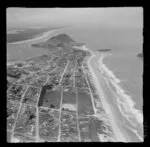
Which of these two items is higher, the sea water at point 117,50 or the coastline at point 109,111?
the sea water at point 117,50

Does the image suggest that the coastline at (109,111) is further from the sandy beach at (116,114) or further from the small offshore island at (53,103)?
the small offshore island at (53,103)

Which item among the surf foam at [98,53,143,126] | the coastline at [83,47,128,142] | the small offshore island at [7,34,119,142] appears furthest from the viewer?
the surf foam at [98,53,143,126]

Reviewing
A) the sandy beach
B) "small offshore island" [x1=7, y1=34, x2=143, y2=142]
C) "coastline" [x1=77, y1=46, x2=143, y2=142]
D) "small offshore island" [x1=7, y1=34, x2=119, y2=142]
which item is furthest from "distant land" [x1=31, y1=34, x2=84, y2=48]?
the sandy beach

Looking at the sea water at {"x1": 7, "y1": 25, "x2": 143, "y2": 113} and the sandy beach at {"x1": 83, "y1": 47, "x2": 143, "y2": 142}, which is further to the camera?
the sea water at {"x1": 7, "y1": 25, "x2": 143, "y2": 113}

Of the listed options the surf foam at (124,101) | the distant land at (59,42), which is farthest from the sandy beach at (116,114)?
the distant land at (59,42)

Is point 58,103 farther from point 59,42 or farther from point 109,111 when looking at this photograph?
point 59,42

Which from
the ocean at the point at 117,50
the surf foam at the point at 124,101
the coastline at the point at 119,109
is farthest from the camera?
the ocean at the point at 117,50

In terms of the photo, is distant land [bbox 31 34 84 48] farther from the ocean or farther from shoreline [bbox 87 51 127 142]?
shoreline [bbox 87 51 127 142]

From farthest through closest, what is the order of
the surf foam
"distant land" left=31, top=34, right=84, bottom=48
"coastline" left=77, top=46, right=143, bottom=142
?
"distant land" left=31, top=34, right=84, bottom=48 → the surf foam → "coastline" left=77, top=46, right=143, bottom=142

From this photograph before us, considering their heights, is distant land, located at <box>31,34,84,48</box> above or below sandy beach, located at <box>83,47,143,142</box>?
above

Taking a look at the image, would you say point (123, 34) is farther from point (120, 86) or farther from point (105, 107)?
point (105, 107)
